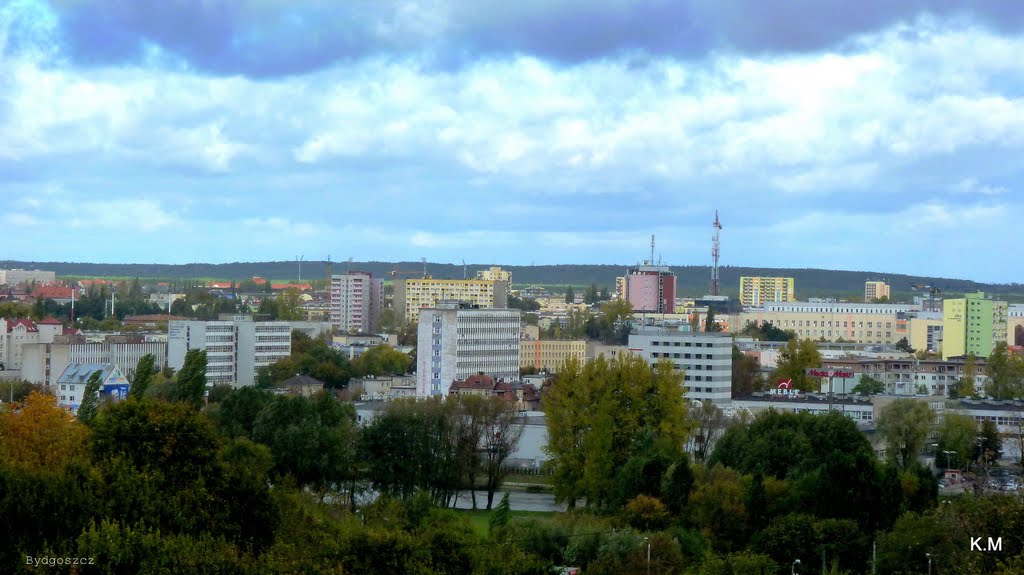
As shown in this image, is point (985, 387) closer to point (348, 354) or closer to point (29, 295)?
point (348, 354)

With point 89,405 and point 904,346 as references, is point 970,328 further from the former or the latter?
point 89,405

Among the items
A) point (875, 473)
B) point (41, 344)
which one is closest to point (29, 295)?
point (41, 344)

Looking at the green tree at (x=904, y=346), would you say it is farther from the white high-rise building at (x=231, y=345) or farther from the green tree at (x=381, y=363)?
the white high-rise building at (x=231, y=345)

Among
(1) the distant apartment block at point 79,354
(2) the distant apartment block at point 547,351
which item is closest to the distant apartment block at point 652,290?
(2) the distant apartment block at point 547,351

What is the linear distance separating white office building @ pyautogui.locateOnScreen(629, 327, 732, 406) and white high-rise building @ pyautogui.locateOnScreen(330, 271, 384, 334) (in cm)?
7410

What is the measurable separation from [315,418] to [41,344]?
4510 cm

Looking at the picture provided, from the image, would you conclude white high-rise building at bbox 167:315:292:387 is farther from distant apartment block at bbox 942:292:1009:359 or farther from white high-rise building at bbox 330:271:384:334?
white high-rise building at bbox 330:271:384:334

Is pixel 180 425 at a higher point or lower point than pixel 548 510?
higher

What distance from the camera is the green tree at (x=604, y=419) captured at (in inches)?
1750

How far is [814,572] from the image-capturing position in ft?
102

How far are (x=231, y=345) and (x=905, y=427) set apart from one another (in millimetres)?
45722

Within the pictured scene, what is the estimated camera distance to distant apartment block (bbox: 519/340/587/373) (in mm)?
104812

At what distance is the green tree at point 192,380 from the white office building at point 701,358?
2057 centimetres

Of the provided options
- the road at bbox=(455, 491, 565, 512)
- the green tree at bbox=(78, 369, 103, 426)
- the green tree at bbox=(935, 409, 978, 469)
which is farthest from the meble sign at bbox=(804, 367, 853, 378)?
the green tree at bbox=(78, 369, 103, 426)
